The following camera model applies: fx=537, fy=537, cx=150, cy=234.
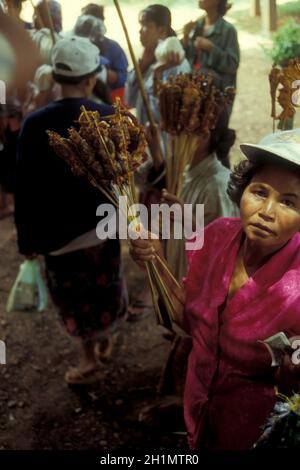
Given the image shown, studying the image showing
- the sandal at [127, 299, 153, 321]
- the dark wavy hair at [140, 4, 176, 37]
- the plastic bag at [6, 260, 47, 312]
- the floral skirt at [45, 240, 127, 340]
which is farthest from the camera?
the sandal at [127, 299, 153, 321]

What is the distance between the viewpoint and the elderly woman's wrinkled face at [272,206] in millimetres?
1544

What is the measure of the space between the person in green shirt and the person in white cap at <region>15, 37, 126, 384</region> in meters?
1.35

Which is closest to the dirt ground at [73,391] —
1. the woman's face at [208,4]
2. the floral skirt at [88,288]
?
the woman's face at [208,4]

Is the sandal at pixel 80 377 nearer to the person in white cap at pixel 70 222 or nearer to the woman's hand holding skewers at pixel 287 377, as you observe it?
the person in white cap at pixel 70 222

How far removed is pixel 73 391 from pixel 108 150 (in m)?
2.08

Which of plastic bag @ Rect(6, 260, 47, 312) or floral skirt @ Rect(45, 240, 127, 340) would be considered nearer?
floral skirt @ Rect(45, 240, 127, 340)

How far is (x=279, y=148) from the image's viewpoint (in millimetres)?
1523

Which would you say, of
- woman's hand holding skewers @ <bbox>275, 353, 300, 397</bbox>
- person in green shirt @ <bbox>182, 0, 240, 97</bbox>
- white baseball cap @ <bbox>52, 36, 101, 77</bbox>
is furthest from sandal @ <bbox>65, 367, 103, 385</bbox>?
person in green shirt @ <bbox>182, 0, 240, 97</bbox>

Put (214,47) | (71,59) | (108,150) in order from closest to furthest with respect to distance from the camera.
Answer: (108,150) → (71,59) → (214,47)

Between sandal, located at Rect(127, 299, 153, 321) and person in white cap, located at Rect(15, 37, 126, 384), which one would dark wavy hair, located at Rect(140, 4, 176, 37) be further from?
sandal, located at Rect(127, 299, 153, 321)

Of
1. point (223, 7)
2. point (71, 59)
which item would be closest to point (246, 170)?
point (71, 59)

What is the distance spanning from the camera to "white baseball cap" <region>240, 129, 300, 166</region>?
150 cm

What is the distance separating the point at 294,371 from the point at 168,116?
1.27 m

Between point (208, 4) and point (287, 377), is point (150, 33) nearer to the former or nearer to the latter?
point (208, 4)
